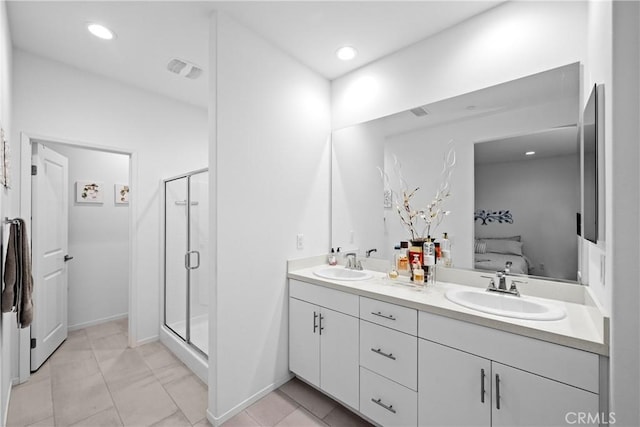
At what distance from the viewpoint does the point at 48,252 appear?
2625 millimetres

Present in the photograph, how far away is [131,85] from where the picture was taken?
9.43 feet

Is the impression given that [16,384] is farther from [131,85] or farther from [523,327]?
[523,327]

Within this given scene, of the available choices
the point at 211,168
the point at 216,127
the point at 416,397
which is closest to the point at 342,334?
the point at 416,397

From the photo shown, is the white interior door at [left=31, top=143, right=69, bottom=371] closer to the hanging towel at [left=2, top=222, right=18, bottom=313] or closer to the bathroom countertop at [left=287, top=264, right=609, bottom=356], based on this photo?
the hanging towel at [left=2, top=222, right=18, bottom=313]

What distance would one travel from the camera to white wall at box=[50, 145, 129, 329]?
3.32 m

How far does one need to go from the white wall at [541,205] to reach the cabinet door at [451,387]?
746 mm

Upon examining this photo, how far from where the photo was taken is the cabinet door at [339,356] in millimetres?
1803

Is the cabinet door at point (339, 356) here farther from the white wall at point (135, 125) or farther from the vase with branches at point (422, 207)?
the white wall at point (135, 125)

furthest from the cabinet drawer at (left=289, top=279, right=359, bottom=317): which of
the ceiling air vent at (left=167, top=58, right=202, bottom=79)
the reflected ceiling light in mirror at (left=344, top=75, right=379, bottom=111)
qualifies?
the ceiling air vent at (left=167, top=58, right=202, bottom=79)

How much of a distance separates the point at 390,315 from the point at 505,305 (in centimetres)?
64

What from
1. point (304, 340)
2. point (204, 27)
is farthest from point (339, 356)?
point (204, 27)

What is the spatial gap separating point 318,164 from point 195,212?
4.39 ft

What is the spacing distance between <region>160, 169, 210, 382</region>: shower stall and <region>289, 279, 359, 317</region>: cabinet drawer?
891 mm

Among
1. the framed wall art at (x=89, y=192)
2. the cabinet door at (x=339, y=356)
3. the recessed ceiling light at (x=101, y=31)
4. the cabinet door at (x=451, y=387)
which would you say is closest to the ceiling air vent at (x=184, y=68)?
the recessed ceiling light at (x=101, y=31)
